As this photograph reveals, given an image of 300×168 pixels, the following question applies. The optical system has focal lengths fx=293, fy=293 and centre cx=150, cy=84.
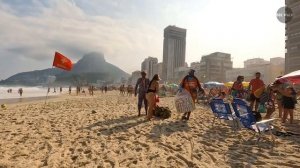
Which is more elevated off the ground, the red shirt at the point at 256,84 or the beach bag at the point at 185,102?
the red shirt at the point at 256,84

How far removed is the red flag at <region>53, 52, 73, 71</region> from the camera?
15352 millimetres

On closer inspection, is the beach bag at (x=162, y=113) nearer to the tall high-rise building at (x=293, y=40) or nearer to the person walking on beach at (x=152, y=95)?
the person walking on beach at (x=152, y=95)

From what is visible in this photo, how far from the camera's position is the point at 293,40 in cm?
8462

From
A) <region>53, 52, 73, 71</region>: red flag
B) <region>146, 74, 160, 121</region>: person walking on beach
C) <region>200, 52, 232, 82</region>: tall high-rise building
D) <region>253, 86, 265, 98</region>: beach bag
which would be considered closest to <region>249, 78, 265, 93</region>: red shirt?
<region>253, 86, 265, 98</region>: beach bag

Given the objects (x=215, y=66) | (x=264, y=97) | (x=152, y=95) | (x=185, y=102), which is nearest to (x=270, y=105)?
(x=264, y=97)

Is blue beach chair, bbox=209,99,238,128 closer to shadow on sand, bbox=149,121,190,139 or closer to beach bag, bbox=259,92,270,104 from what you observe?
shadow on sand, bbox=149,121,190,139

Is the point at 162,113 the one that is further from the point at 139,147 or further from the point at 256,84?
the point at 139,147

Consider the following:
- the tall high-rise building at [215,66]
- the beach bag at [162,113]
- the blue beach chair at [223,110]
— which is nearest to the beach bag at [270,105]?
the blue beach chair at [223,110]

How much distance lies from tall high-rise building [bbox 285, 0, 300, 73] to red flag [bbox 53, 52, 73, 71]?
7779 centimetres

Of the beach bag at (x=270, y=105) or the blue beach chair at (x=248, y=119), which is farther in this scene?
the beach bag at (x=270, y=105)

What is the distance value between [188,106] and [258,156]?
3.98m

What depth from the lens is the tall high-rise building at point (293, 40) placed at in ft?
269

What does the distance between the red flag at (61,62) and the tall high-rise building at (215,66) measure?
12462 centimetres

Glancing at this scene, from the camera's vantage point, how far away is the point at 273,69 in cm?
11244
